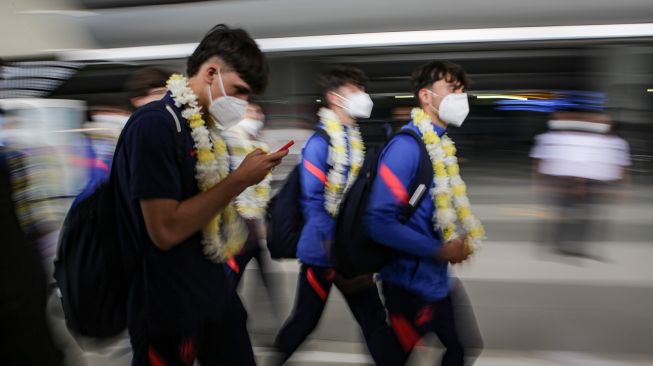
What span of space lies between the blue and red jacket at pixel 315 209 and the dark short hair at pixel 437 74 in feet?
2.15

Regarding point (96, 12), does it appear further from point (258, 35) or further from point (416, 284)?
point (416, 284)

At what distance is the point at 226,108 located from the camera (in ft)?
6.63

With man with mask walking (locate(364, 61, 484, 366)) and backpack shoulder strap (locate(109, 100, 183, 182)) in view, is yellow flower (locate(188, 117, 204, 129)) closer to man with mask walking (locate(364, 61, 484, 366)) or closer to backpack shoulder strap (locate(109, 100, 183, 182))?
backpack shoulder strap (locate(109, 100, 183, 182))

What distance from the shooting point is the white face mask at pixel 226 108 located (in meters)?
1.99

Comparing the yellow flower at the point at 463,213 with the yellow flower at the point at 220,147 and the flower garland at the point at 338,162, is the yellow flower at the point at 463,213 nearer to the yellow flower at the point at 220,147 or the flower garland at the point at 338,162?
the flower garland at the point at 338,162

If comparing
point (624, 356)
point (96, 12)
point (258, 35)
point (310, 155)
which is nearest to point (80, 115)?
point (96, 12)

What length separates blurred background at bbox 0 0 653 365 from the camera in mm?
5055

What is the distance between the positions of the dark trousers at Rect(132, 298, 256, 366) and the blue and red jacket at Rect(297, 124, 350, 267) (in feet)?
3.19

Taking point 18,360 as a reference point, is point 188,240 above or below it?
above

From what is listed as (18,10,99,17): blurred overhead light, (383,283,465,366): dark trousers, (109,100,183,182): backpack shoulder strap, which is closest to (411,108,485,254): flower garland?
(383,283,465,366): dark trousers

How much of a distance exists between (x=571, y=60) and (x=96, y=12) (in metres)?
5.77

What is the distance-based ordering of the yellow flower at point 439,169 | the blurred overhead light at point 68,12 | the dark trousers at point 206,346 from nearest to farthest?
the dark trousers at point 206,346 → the yellow flower at point 439,169 → the blurred overhead light at point 68,12

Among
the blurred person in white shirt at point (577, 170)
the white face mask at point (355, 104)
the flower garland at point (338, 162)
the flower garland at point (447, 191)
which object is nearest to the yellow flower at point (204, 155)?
the flower garland at point (447, 191)

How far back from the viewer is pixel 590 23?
6996mm
